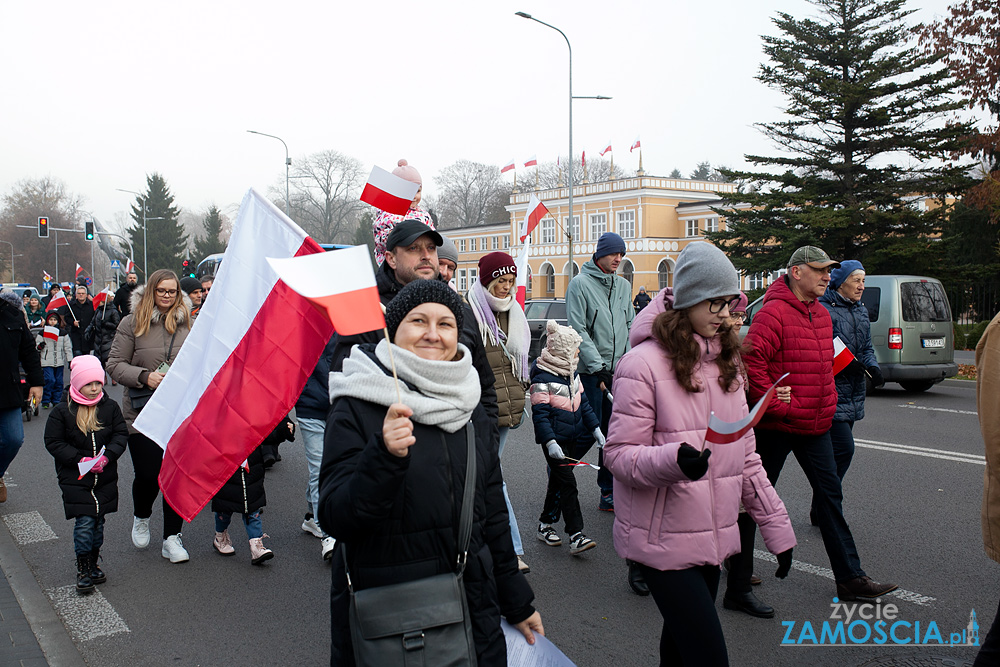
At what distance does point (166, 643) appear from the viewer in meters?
4.34

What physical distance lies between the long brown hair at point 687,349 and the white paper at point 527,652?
3.55 ft

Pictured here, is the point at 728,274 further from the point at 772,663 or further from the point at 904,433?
the point at 904,433

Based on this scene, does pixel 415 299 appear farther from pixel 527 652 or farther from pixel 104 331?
pixel 104 331

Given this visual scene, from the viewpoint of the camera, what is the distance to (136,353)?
229 inches

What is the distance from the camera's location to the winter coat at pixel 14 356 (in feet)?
22.5

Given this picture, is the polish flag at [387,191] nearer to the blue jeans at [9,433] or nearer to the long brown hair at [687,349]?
the long brown hair at [687,349]

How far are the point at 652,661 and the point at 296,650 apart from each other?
185 cm

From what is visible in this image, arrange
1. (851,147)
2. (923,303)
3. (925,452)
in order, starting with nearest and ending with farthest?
(925,452)
(923,303)
(851,147)

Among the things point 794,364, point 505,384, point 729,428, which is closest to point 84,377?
point 505,384

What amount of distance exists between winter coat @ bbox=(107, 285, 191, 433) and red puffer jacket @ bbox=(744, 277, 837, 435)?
3985 mm

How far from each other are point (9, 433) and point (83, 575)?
97.0 inches

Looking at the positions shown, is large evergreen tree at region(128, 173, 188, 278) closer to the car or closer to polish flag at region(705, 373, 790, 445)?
the car

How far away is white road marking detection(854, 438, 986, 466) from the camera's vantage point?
834cm

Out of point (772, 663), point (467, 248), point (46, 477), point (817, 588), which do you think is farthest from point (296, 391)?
point (467, 248)
